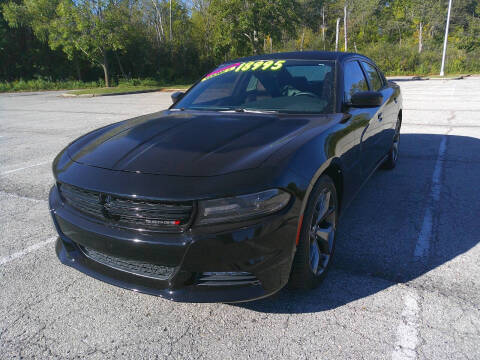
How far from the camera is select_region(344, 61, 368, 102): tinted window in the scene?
3195 millimetres

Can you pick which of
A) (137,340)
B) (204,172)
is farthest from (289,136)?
(137,340)

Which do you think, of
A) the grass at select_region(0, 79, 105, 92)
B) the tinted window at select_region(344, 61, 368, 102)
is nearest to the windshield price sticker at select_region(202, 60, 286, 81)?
the tinted window at select_region(344, 61, 368, 102)

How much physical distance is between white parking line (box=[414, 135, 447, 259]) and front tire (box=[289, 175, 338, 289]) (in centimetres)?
82

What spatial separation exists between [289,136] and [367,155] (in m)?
1.39

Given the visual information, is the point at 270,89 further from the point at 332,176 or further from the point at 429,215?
the point at 429,215

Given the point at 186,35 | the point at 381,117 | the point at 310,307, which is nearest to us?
the point at 310,307

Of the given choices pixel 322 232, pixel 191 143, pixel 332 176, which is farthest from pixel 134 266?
pixel 332 176

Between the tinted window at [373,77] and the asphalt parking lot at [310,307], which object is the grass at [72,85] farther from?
the asphalt parking lot at [310,307]

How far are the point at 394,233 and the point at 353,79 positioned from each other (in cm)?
147

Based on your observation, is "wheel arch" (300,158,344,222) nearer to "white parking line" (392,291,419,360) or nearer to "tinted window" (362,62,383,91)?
"white parking line" (392,291,419,360)

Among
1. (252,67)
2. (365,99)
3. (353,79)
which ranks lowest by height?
(365,99)

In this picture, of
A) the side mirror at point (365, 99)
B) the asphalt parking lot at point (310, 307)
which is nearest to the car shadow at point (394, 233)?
the asphalt parking lot at point (310, 307)

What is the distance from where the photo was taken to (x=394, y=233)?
3.22 m

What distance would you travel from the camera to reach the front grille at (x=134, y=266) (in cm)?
→ 196
